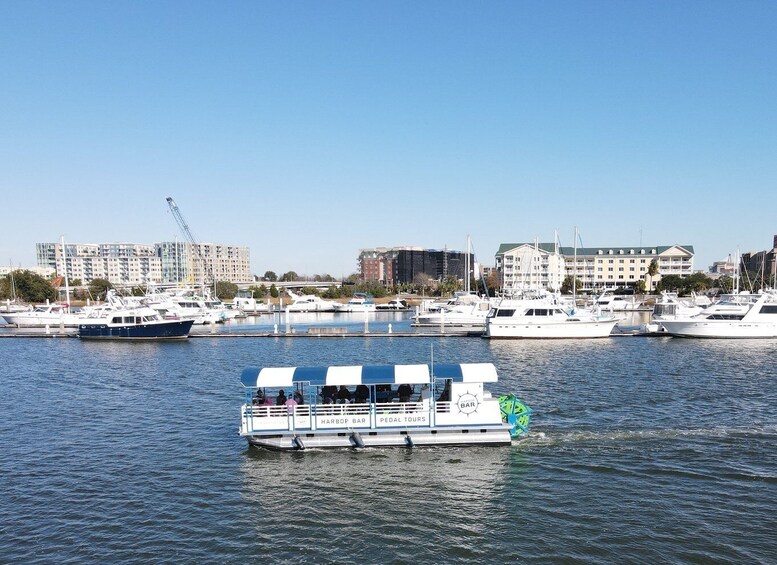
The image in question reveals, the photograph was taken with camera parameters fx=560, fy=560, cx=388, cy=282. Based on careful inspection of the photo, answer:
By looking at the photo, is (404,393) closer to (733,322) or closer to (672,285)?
(733,322)

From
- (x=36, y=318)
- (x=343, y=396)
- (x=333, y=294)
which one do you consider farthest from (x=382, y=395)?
(x=333, y=294)

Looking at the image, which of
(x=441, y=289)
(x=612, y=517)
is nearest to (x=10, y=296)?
(x=441, y=289)

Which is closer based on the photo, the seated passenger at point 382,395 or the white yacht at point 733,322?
the seated passenger at point 382,395

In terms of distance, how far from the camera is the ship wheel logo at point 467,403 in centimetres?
2633

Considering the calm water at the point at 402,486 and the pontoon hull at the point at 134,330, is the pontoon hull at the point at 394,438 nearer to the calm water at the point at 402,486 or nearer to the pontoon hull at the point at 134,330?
the calm water at the point at 402,486

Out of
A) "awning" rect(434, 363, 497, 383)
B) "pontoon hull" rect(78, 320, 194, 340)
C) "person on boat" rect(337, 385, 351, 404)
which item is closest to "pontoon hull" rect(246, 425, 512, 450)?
"person on boat" rect(337, 385, 351, 404)

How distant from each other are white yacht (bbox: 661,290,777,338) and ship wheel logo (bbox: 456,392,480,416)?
53661mm

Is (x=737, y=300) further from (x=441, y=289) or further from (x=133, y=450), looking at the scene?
(x=441, y=289)

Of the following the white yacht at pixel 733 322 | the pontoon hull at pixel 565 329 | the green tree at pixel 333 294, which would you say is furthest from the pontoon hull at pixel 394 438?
the green tree at pixel 333 294

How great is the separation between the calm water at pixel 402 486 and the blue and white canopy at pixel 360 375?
3.36 meters

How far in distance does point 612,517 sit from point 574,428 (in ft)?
32.9

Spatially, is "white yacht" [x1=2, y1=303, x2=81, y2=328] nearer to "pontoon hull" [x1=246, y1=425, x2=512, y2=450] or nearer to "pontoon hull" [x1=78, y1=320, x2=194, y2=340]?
"pontoon hull" [x1=78, y1=320, x2=194, y2=340]

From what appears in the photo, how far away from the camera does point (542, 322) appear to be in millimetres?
70688

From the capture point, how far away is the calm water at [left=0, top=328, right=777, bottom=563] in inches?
714
